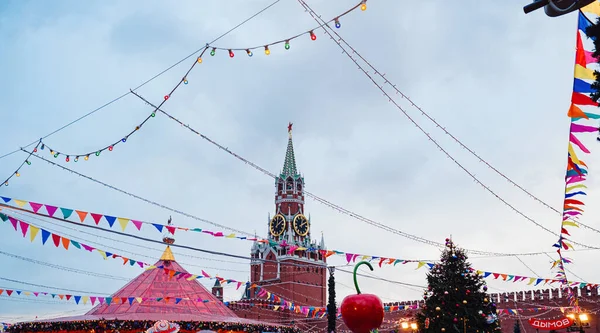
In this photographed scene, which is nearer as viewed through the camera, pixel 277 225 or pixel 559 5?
pixel 559 5

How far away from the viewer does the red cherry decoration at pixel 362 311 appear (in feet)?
15.7

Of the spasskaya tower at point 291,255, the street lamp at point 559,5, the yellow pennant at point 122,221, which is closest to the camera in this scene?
the street lamp at point 559,5

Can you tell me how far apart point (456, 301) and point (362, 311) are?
9297 millimetres

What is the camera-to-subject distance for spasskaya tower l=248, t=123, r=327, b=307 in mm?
63469

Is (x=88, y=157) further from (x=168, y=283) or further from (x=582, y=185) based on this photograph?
(x=168, y=283)

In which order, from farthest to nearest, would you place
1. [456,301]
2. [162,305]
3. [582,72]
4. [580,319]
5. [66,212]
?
[162,305] → [580,319] → [456,301] → [66,212] → [582,72]

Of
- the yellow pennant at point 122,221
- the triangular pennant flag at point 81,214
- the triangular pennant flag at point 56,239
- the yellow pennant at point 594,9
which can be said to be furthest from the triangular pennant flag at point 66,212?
the yellow pennant at point 594,9

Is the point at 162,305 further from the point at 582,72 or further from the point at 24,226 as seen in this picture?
the point at 582,72

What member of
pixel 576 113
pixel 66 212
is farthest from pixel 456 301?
pixel 66 212

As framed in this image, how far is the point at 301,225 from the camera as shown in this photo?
217 ft

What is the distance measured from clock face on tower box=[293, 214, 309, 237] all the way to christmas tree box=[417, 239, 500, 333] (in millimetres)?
51847

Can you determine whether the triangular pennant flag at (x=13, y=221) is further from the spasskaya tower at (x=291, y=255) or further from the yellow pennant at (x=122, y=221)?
the spasskaya tower at (x=291, y=255)

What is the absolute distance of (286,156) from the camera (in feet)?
235

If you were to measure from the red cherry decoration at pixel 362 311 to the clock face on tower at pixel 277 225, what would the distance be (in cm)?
5967
